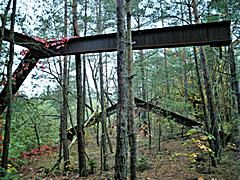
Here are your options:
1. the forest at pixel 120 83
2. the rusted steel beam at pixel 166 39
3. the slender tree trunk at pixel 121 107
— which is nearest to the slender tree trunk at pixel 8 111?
the forest at pixel 120 83

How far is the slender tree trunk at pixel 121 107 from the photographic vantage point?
202 inches

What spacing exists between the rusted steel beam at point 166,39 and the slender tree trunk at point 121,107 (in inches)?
53.8

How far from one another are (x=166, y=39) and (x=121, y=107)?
2.48m

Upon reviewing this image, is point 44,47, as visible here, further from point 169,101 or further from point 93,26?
point 169,101

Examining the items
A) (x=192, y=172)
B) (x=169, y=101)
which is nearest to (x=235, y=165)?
(x=192, y=172)

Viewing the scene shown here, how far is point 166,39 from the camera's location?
21.7ft

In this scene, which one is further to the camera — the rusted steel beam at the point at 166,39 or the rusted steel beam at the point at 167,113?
the rusted steel beam at the point at 167,113

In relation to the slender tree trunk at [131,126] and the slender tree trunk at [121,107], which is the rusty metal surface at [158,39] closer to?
the slender tree trunk at [131,126]

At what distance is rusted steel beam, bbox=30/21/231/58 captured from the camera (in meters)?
6.24

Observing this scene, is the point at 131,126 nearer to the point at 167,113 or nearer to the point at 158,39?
the point at 158,39

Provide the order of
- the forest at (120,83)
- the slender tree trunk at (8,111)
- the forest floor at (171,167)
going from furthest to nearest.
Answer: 1. the forest floor at (171,167)
2. the forest at (120,83)
3. the slender tree trunk at (8,111)

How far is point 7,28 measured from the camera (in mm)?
6820

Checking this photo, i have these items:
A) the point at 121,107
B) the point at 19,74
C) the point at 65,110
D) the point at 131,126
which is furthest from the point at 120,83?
the point at 65,110

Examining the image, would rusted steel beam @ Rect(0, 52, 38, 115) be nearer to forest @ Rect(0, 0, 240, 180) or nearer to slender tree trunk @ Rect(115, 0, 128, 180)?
forest @ Rect(0, 0, 240, 180)
